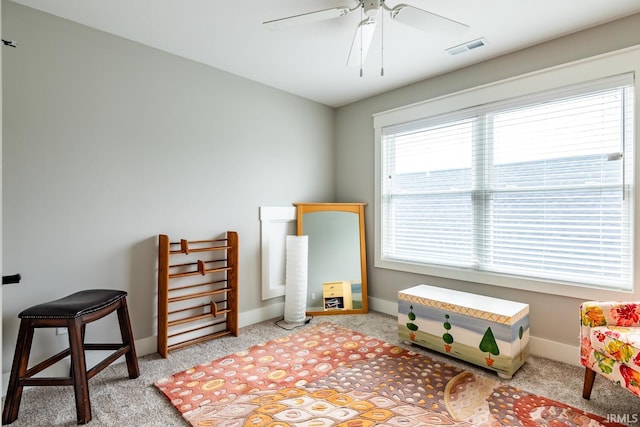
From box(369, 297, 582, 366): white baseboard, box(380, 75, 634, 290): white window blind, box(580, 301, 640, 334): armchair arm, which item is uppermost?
box(380, 75, 634, 290): white window blind

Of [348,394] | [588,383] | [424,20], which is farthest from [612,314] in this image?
[424,20]

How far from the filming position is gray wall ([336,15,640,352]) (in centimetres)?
246

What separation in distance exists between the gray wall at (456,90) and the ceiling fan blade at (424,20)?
110 cm

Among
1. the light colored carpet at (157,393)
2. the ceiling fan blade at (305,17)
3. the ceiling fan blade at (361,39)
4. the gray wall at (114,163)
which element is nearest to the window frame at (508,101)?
the light colored carpet at (157,393)

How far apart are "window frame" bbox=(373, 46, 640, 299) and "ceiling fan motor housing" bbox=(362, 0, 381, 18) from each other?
4.76ft

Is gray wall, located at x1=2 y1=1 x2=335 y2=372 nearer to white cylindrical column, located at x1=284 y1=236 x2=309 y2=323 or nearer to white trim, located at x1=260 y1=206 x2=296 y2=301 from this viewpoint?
white trim, located at x1=260 y1=206 x2=296 y2=301

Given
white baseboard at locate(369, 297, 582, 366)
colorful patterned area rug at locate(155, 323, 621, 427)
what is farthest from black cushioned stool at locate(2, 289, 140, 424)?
white baseboard at locate(369, 297, 582, 366)

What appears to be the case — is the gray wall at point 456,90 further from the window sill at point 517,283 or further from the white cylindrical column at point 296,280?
the white cylindrical column at point 296,280

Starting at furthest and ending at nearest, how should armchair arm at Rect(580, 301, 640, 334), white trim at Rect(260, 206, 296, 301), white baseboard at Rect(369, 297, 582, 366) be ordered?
white trim at Rect(260, 206, 296, 301) → white baseboard at Rect(369, 297, 582, 366) → armchair arm at Rect(580, 301, 640, 334)

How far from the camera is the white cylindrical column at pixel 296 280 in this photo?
3393 millimetres

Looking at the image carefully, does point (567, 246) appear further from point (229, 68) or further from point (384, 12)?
point (229, 68)

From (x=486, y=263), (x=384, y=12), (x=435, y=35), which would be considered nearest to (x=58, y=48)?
(x=384, y=12)

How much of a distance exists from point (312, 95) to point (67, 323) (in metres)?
3.08

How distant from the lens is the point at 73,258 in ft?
7.79
